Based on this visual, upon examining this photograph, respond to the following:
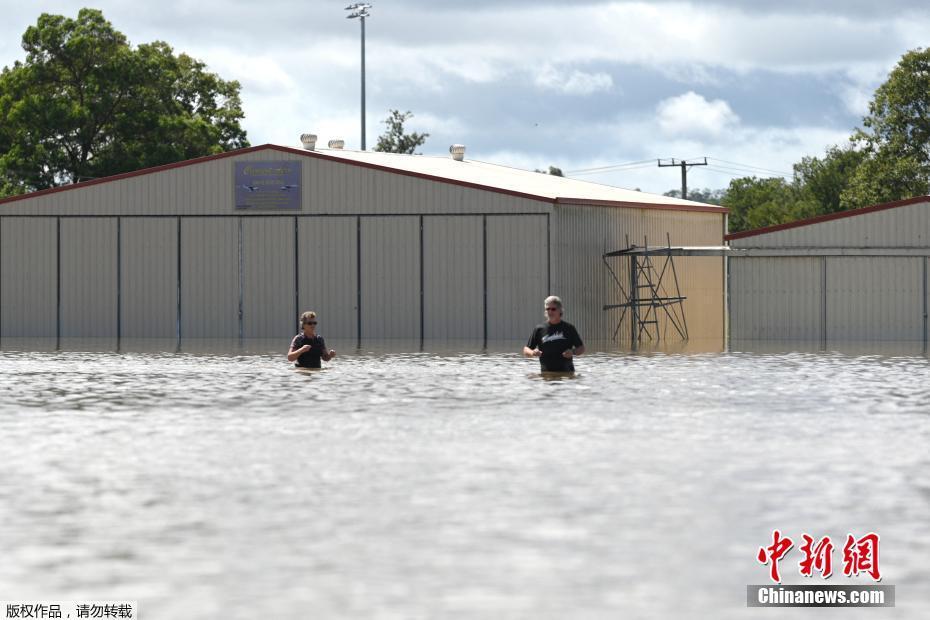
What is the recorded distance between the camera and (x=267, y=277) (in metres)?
43.5

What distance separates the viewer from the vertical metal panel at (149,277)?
4378 cm

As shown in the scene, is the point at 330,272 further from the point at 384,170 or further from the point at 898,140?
the point at 898,140

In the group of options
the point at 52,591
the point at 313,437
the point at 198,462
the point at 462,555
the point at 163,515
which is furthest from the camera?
the point at 313,437

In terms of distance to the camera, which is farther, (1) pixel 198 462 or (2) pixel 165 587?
(1) pixel 198 462

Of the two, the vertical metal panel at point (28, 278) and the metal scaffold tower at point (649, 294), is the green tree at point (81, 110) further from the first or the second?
the metal scaffold tower at point (649, 294)

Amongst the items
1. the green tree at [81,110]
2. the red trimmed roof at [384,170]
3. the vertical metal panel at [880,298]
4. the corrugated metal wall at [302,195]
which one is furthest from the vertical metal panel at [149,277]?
the green tree at [81,110]

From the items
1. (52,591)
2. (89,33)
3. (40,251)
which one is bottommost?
(52,591)

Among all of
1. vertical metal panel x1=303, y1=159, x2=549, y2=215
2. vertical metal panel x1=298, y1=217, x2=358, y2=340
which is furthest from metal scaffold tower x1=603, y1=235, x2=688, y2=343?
vertical metal panel x1=298, y1=217, x2=358, y2=340

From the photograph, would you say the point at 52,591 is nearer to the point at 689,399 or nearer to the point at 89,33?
the point at 689,399

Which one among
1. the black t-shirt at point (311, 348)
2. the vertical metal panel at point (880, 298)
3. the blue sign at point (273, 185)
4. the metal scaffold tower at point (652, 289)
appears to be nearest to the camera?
the black t-shirt at point (311, 348)

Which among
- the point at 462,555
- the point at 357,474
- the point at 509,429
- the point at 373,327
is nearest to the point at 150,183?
the point at 373,327

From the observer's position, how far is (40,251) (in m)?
44.4

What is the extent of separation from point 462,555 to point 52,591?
2.19 m

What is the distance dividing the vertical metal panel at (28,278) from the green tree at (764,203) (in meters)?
88.1
